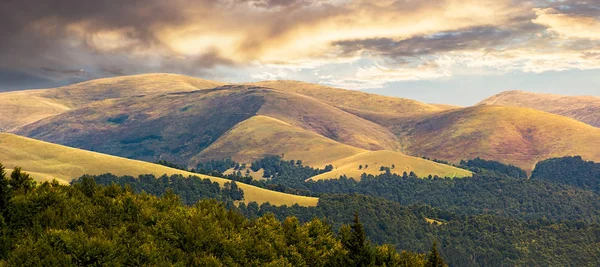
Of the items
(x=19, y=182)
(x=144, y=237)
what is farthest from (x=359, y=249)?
(x=19, y=182)

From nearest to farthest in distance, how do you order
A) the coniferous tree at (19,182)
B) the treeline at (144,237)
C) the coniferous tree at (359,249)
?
the treeline at (144,237), the coniferous tree at (359,249), the coniferous tree at (19,182)

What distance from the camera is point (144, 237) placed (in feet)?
263

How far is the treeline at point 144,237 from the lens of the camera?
222 feet

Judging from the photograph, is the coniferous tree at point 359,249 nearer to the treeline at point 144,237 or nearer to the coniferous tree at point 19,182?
the treeline at point 144,237

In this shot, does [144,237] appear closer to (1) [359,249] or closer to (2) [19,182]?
(1) [359,249]

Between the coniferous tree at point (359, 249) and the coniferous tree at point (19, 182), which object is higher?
the coniferous tree at point (19, 182)

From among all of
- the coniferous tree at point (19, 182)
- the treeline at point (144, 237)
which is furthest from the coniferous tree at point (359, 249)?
the coniferous tree at point (19, 182)

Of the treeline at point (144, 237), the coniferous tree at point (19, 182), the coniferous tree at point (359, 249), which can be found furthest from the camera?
the coniferous tree at point (19, 182)

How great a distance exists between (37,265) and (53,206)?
24181 millimetres

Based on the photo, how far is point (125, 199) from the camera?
94.6 m

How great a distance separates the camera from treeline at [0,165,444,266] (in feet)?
222

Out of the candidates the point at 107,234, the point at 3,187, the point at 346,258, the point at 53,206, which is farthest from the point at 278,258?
the point at 3,187

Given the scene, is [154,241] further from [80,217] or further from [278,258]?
[278,258]

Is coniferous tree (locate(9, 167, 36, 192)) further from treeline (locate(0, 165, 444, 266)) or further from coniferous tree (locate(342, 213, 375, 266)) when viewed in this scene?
coniferous tree (locate(342, 213, 375, 266))
